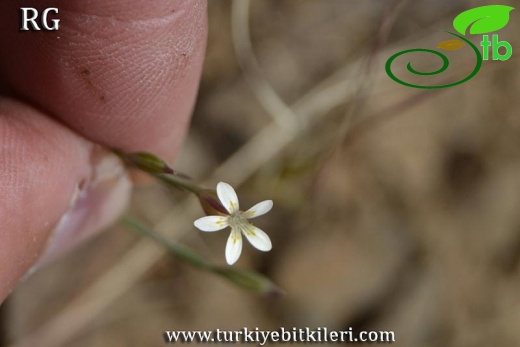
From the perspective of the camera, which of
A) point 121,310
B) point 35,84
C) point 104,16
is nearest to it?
point 104,16

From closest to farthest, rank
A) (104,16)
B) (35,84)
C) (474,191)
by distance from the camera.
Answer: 1. (104,16)
2. (35,84)
3. (474,191)

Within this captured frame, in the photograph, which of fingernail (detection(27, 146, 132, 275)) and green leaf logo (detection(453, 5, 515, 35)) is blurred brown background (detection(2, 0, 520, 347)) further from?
fingernail (detection(27, 146, 132, 275))

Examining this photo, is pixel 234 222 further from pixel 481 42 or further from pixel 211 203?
pixel 481 42

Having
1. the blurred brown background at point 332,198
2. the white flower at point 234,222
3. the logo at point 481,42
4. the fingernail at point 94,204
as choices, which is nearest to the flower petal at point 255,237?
the white flower at point 234,222

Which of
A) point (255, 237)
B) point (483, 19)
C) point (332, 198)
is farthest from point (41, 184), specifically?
point (483, 19)

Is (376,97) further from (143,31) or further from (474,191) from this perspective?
(143,31)

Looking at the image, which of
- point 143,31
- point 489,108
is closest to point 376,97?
point 489,108

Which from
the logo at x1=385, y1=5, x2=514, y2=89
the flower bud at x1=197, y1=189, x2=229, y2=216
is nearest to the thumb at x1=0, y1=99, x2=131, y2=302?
the flower bud at x1=197, y1=189, x2=229, y2=216

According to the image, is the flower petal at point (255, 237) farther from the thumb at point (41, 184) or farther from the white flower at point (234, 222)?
the thumb at point (41, 184)
